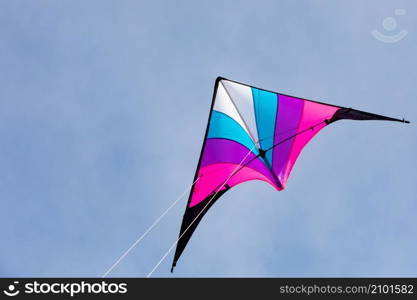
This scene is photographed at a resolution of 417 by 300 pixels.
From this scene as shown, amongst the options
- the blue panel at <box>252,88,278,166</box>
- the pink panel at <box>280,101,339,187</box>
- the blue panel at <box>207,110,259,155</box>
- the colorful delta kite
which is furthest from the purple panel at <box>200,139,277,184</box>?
the pink panel at <box>280,101,339,187</box>

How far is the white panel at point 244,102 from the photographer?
27.1 feet

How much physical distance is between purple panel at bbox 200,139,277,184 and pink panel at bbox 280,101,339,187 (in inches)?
19.9

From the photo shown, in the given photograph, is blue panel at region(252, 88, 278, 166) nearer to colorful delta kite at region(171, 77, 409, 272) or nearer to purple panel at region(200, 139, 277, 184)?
colorful delta kite at region(171, 77, 409, 272)

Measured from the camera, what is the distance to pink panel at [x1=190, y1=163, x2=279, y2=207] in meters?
7.77

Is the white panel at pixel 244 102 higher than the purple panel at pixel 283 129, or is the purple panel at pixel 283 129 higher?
the white panel at pixel 244 102

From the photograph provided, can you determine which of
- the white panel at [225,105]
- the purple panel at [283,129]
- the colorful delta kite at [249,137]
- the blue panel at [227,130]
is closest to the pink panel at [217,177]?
the colorful delta kite at [249,137]

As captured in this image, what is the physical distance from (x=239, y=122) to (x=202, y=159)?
4.01 feet

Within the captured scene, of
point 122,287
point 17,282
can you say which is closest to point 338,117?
point 122,287

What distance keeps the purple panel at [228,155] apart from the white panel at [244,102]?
17.4 inches

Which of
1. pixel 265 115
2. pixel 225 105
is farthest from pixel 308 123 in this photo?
pixel 225 105

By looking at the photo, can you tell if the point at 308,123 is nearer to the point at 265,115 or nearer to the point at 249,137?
the point at 265,115

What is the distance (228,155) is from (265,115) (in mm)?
1167

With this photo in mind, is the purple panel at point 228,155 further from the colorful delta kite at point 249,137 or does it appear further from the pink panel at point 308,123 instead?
the pink panel at point 308,123

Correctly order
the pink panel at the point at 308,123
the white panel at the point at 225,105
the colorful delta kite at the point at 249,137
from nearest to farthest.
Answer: the pink panel at the point at 308,123 → the colorful delta kite at the point at 249,137 → the white panel at the point at 225,105
